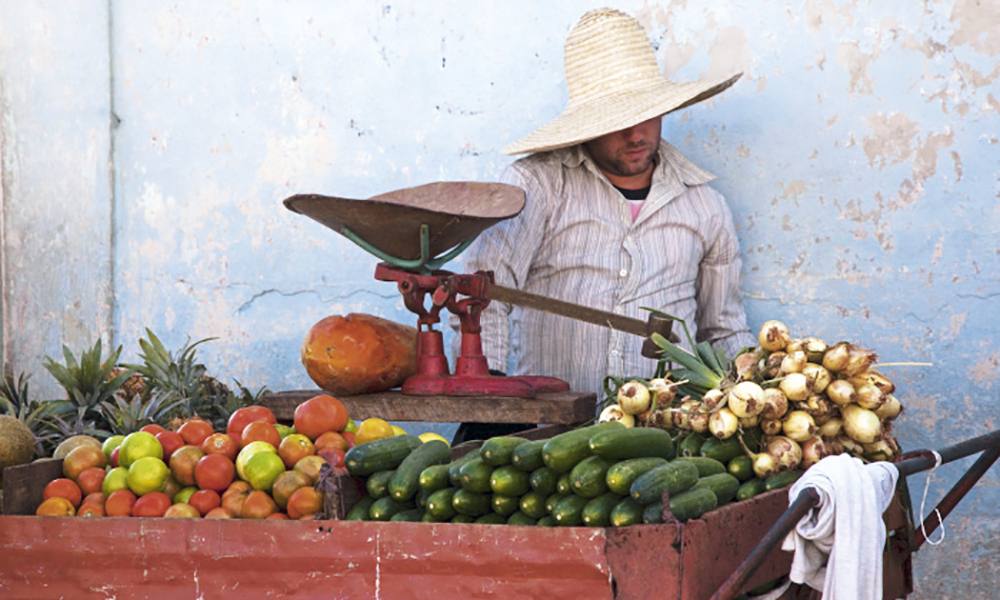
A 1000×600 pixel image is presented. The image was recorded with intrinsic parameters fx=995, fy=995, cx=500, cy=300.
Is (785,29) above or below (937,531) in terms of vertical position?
above

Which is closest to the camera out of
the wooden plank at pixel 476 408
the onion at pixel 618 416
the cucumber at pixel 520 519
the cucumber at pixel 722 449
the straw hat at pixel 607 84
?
the cucumber at pixel 520 519

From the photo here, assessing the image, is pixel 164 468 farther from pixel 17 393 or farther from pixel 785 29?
pixel 785 29

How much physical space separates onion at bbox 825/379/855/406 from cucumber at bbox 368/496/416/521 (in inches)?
46.4

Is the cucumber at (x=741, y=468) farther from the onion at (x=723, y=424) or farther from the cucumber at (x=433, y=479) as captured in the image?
the cucumber at (x=433, y=479)

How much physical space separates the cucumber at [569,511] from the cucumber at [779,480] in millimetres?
616

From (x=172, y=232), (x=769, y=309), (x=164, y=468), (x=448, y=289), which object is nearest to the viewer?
(x=164, y=468)

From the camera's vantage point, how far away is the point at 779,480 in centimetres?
245

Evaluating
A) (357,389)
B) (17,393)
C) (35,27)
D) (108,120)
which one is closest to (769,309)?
(357,389)

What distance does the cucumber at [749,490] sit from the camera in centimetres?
236

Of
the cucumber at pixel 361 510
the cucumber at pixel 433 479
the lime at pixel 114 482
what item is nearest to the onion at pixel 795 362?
the cucumber at pixel 433 479

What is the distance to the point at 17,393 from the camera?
3510 millimetres

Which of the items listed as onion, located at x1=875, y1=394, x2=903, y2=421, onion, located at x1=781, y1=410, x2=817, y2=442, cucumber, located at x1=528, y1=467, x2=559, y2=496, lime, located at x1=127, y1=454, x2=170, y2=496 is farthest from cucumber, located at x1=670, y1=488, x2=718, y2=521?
lime, located at x1=127, y1=454, x2=170, y2=496

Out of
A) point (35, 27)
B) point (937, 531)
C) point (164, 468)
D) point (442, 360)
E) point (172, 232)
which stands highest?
point (35, 27)

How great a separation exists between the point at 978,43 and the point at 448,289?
2340mm
